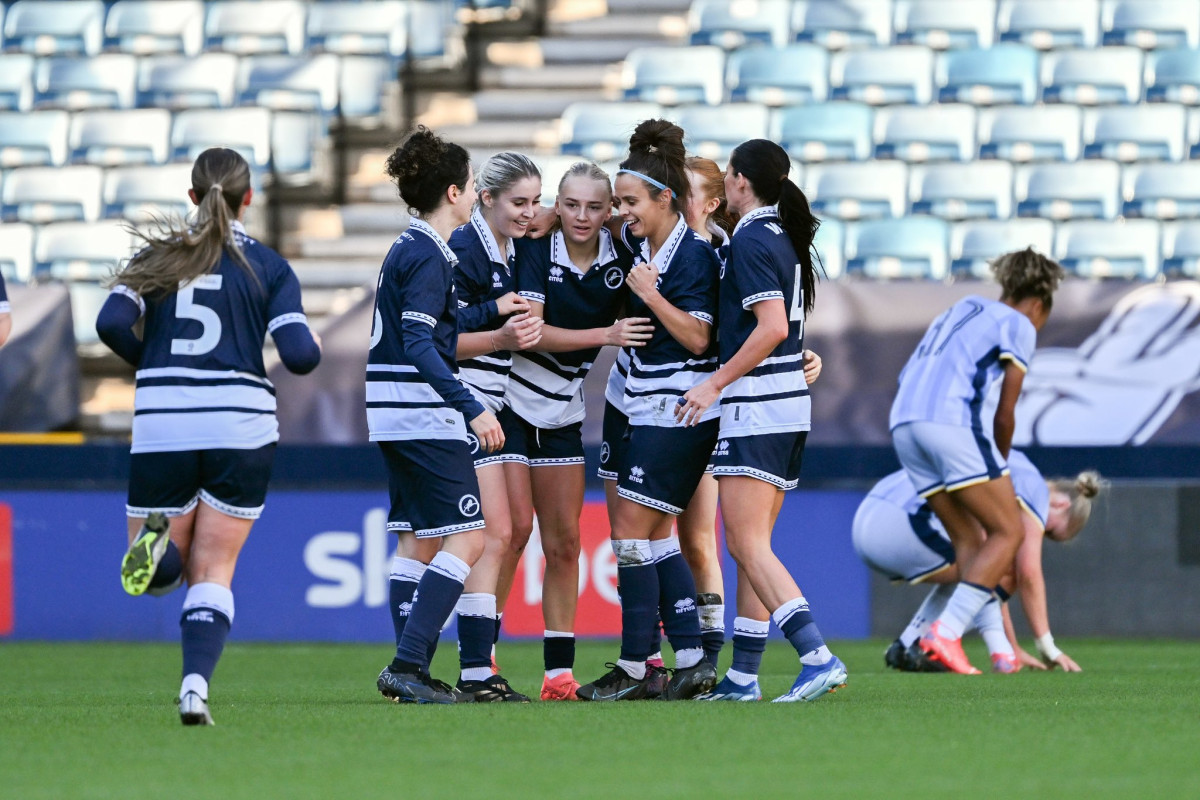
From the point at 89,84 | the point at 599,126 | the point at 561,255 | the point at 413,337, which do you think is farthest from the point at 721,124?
the point at 413,337

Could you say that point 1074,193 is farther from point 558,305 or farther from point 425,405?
point 425,405

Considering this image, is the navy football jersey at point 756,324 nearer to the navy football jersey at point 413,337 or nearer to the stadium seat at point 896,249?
the navy football jersey at point 413,337

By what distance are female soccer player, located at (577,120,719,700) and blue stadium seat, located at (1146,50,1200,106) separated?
26.2ft

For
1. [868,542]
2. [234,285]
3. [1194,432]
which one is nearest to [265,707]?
[234,285]

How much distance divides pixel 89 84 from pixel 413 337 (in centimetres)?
987

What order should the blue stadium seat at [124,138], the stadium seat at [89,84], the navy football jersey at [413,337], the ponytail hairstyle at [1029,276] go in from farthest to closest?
the stadium seat at [89,84]
the blue stadium seat at [124,138]
the ponytail hairstyle at [1029,276]
the navy football jersey at [413,337]

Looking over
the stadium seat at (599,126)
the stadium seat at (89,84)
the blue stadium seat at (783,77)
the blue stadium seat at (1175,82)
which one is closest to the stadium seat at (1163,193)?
the blue stadium seat at (1175,82)

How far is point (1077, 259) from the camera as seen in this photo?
11391mm

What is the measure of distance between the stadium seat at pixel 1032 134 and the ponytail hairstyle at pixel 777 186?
24.0 feet

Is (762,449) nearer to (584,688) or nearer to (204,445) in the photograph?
(584,688)

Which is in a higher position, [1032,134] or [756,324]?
[1032,134]

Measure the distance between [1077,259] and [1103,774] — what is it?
8.05 metres

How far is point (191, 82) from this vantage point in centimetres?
1383

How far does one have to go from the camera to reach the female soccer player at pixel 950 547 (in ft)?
23.7
